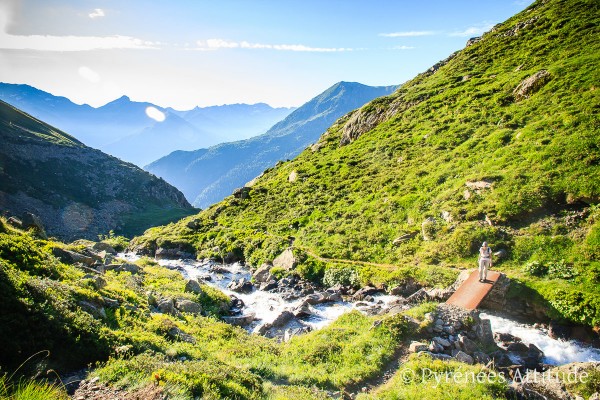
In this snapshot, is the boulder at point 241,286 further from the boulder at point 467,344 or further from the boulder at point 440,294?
the boulder at point 467,344

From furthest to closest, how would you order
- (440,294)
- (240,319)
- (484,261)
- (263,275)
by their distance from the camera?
(263,275) < (240,319) < (440,294) < (484,261)

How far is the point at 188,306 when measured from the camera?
26.7 m

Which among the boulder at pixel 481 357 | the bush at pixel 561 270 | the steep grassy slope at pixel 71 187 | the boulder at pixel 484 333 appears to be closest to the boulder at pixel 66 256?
the boulder at pixel 481 357

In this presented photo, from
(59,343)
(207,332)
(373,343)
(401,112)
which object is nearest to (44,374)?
(59,343)

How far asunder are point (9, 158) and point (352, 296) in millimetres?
150644

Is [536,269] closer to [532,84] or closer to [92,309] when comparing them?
[92,309]

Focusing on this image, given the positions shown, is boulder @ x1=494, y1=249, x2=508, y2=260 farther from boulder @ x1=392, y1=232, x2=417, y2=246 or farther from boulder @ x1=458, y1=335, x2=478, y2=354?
boulder @ x1=458, y1=335, x2=478, y2=354

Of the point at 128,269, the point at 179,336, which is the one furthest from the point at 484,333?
the point at 128,269

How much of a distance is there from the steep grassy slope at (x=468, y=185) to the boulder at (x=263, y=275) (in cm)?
A: 422

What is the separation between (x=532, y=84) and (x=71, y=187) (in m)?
157

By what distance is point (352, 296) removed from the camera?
33344 mm

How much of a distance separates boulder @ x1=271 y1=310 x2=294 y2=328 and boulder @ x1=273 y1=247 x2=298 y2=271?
46.6 ft

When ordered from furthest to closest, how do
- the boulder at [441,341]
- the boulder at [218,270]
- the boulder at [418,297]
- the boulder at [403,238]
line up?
the boulder at [218,270], the boulder at [403,238], the boulder at [418,297], the boulder at [441,341]

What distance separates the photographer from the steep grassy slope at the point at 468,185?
29344 mm
